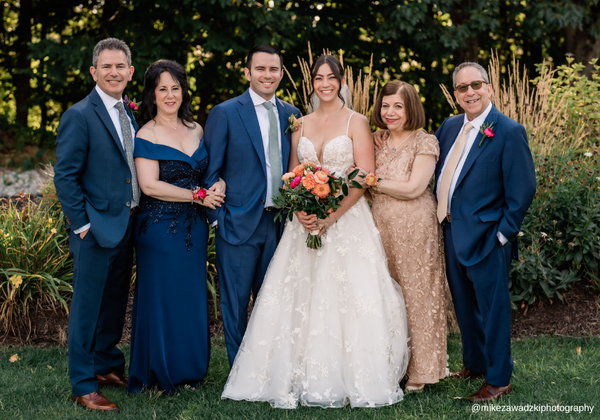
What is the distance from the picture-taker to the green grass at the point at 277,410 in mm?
3625

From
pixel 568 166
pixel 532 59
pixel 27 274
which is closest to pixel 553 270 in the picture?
pixel 568 166

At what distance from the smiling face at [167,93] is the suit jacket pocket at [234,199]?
748mm

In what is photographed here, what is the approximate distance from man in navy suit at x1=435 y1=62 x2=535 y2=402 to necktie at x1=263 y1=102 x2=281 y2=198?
1197mm

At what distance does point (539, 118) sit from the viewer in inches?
260

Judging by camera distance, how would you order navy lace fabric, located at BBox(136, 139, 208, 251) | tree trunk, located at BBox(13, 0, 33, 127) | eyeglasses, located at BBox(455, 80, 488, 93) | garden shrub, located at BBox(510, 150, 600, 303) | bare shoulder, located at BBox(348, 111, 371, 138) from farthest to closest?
tree trunk, located at BBox(13, 0, 33, 127), garden shrub, located at BBox(510, 150, 600, 303), bare shoulder, located at BBox(348, 111, 371, 138), navy lace fabric, located at BBox(136, 139, 208, 251), eyeglasses, located at BBox(455, 80, 488, 93)

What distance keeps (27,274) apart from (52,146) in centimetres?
737

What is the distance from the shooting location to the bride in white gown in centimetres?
379

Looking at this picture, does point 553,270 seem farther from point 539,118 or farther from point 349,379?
point 349,379

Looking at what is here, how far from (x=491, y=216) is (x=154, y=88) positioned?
8.39 feet

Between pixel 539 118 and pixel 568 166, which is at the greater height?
pixel 539 118

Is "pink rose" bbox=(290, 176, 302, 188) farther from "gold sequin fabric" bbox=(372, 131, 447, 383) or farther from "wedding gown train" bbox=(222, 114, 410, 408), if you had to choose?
"gold sequin fabric" bbox=(372, 131, 447, 383)

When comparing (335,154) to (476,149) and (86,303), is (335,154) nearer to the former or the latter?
(476,149)

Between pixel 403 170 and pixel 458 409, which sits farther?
pixel 403 170

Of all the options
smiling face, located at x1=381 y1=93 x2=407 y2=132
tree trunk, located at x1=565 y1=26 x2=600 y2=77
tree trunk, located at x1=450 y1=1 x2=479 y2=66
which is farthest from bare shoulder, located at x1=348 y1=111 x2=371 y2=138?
tree trunk, located at x1=565 y1=26 x2=600 y2=77
